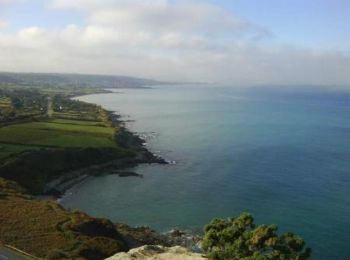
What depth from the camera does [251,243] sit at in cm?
3127

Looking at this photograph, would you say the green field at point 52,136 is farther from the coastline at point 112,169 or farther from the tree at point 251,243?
the tree at point 251,243

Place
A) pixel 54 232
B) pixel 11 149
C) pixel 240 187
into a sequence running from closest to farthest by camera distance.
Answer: pixel 54 232 < pixel 240 187 < pixel 11 149

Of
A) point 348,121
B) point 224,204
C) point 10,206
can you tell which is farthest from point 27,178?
point 348,121

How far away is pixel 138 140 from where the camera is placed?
114 m

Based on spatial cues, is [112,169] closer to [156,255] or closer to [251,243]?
[156,255]

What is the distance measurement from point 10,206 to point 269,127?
4416 inches

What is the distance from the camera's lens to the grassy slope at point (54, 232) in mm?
40094

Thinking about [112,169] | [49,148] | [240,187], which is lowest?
[112,169]

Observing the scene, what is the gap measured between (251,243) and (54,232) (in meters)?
21.1

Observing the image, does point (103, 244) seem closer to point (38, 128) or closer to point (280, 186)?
point (280, 186)

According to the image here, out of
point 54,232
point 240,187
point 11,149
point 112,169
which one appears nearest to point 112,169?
point 112,169

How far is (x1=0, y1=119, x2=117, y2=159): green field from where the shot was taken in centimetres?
8600

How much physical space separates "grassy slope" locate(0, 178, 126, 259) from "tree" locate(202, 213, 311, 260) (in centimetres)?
1252

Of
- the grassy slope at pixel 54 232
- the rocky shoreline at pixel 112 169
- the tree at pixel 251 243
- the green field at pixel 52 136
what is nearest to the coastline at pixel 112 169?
the rocky shoreline at pixel 112 169
